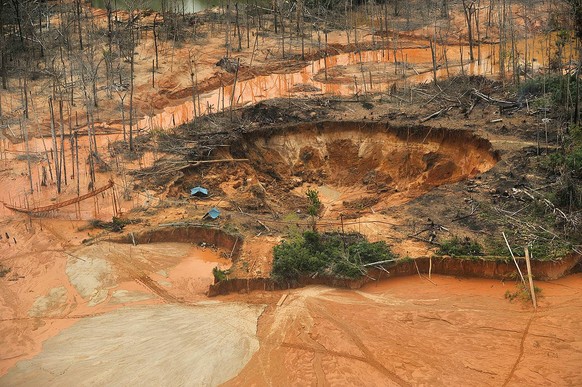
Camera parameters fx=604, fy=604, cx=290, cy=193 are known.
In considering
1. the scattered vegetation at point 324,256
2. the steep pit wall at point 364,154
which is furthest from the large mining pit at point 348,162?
the scattered vegetation at point 324,256

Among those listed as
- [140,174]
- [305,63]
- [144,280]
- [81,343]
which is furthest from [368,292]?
[305,63]

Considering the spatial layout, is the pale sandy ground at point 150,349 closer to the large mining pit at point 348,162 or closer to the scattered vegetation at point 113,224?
the scattered vegetation at point 113,224

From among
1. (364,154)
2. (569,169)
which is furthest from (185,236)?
(569,169)

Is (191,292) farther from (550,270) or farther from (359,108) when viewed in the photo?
(359,108)

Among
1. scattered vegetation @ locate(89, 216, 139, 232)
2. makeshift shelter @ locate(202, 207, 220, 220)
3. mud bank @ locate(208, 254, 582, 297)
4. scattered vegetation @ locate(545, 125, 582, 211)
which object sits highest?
scattered vegetation @ locate(545, 125, 582, 211)

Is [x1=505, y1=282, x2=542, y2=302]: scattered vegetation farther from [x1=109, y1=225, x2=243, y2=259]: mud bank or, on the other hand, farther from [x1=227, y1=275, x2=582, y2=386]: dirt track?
[x1=109, y1=225, x2=243, y2=259]: mud bank

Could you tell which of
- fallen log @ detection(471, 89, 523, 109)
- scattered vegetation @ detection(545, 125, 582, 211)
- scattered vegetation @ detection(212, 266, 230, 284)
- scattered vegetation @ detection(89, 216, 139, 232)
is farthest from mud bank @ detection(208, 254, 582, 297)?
fallen log @ detection(471, 89, 523, 109)
